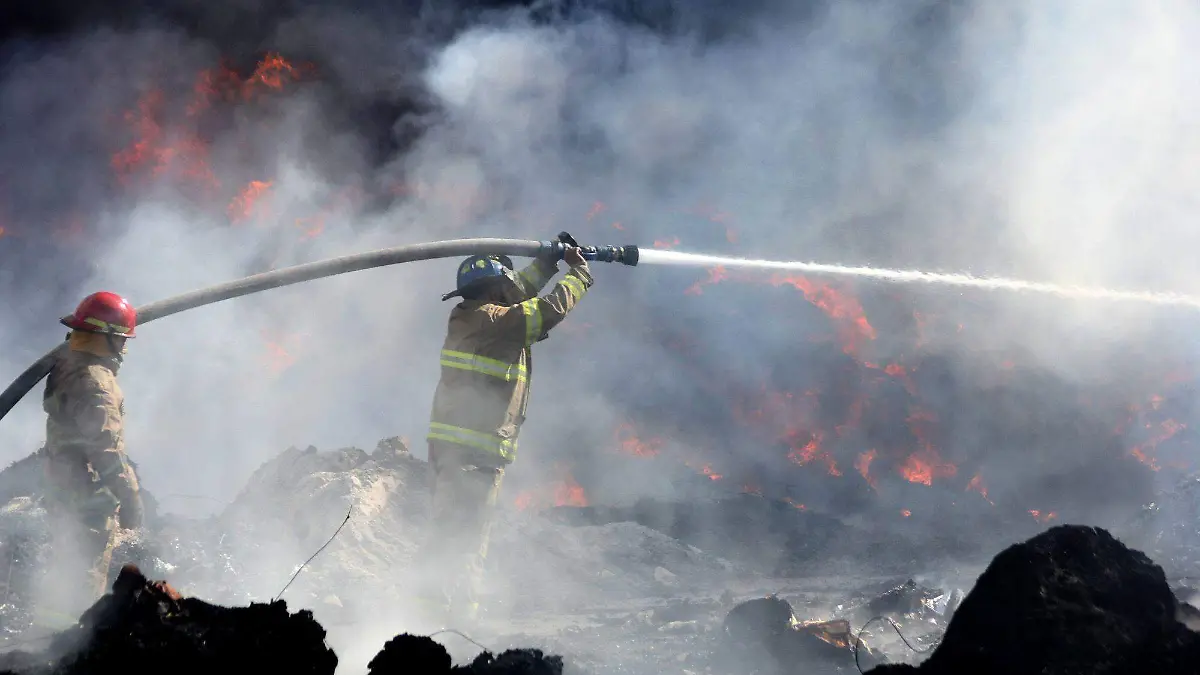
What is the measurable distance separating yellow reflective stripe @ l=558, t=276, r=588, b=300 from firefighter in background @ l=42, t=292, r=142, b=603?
2.53 metres

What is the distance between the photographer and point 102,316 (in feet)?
15.4

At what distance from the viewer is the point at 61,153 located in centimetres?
1344

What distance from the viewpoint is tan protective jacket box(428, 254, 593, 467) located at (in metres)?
4.49

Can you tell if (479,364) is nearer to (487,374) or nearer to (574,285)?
(487,374)

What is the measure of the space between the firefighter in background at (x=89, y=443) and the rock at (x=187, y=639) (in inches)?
80.0

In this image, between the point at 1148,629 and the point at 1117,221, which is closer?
the point at 1148,629

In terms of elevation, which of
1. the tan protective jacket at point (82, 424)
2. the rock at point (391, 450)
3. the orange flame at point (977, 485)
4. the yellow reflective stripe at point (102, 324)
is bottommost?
the tan protective jacket at point (82, 424)

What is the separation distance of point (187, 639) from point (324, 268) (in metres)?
2.97

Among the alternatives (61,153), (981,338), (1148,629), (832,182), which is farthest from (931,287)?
(61,153)

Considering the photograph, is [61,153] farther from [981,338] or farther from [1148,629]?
[1148,629]

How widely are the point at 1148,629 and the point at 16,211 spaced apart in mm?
15437

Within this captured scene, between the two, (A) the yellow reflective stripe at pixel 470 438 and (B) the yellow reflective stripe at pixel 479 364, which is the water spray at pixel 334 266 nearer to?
(B) the yellow reflective stripe at pixel 479 364

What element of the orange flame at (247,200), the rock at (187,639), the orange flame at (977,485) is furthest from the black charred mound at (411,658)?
the orange flame at (247,200)

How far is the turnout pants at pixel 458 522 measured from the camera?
4453mm
